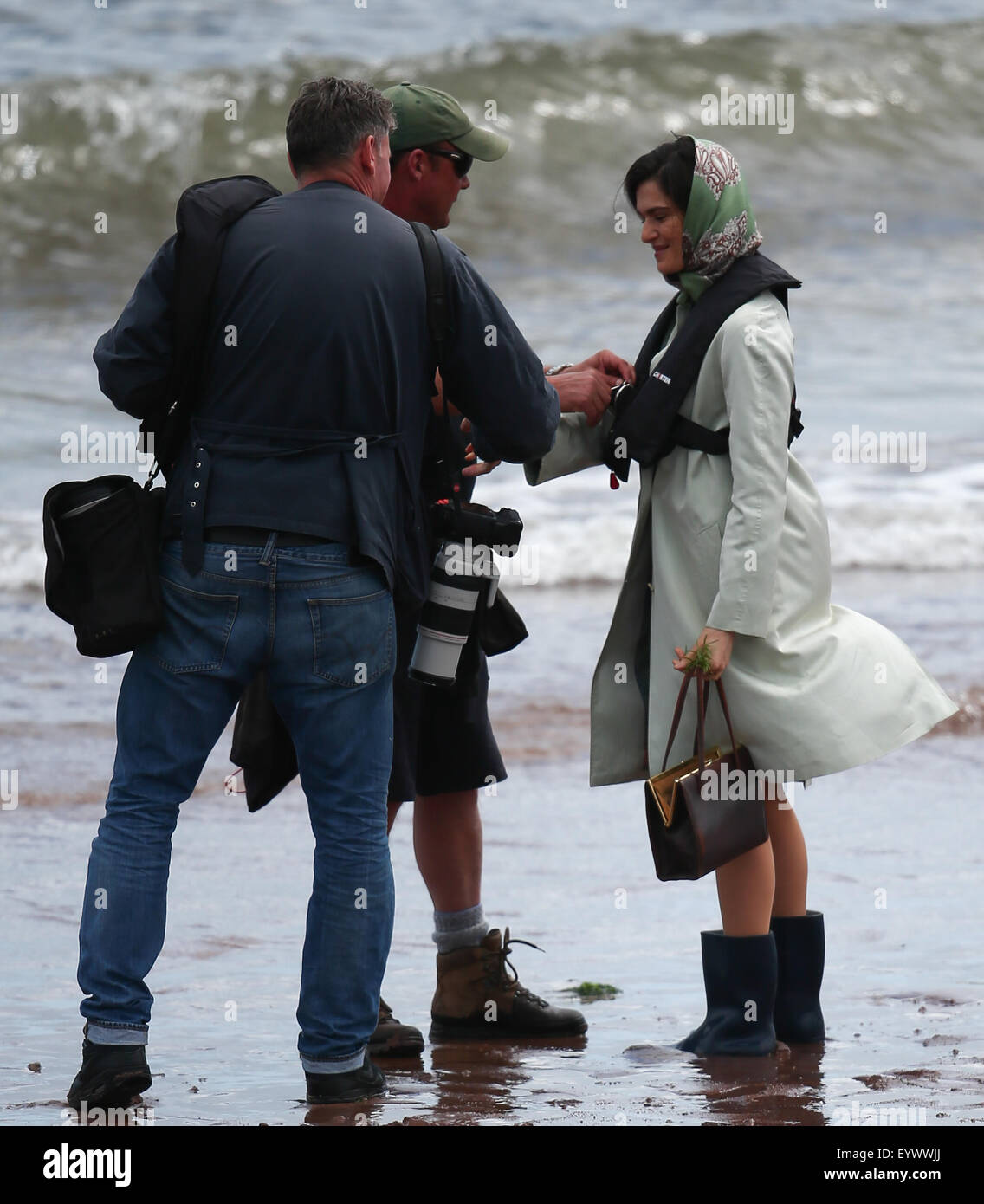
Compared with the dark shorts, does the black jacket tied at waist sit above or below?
above

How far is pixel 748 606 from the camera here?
3076 millimetres

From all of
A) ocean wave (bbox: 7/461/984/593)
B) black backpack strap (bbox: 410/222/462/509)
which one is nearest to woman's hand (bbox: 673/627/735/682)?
black backpack strap (bbox: 410/222/462/509)

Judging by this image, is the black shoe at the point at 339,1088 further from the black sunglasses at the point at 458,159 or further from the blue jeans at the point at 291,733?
the black sunglasses at the point at 458,159

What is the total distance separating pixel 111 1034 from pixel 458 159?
5.69 ft

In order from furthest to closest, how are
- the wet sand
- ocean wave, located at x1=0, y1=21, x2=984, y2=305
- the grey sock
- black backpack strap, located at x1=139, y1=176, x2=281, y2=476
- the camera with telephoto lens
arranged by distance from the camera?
1. ocean wave, located at x1=0, y1=21, x2=984, y2=305
2. the grey sock
3. the camera with telephoto lens
4. the wet sand
5. black backpack strap, located at x1=139, y1=176, x2=281, y2=476

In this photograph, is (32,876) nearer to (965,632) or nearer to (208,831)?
(208,831)

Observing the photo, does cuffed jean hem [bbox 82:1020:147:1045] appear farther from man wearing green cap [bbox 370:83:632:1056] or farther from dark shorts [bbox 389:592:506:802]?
dark shorts [bbox 389:592:506:802]

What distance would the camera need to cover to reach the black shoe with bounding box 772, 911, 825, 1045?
332 cm

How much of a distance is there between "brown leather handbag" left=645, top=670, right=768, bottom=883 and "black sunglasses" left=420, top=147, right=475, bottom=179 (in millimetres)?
1087

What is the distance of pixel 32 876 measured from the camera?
4.33 metres

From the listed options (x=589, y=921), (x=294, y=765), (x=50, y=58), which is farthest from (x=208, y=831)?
(x=50, y=58)

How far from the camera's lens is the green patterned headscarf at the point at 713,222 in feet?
10.3
